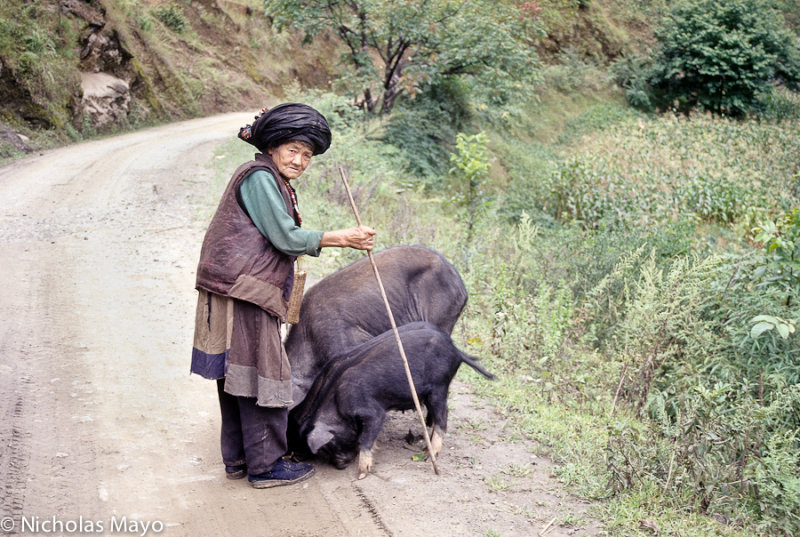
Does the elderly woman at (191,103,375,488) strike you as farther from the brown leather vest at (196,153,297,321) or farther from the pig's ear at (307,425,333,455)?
the pig's ear at (307,425,333,455)

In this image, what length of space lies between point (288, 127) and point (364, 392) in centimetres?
153

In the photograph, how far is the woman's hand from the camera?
12.2ft

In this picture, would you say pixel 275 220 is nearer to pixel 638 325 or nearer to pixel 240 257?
pixel 240 257

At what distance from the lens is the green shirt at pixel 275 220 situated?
11.9ft

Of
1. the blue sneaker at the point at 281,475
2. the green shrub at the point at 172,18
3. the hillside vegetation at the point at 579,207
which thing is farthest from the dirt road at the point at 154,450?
the green shrub at the point at 172,18

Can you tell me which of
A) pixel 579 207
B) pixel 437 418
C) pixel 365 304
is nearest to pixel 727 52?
pixel 579 207

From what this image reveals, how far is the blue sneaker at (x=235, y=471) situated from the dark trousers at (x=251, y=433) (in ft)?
0.08

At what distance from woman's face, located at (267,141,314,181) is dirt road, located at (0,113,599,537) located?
176 centimetres

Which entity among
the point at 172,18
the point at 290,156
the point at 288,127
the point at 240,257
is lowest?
the point at 172,18

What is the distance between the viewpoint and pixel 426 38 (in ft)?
53.2

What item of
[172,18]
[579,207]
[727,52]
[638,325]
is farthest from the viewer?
[172,18]

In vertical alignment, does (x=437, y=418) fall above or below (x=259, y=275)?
below

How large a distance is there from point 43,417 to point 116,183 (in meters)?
8.49

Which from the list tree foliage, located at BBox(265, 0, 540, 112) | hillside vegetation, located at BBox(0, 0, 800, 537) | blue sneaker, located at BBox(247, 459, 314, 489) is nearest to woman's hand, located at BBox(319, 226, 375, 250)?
blue sneaker, located at BBox(247, 459, 314, 489)
